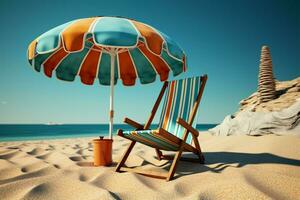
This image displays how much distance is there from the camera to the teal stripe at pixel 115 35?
2.23 meters

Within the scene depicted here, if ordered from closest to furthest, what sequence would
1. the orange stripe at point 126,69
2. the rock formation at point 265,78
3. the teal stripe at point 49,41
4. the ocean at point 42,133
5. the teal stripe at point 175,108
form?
the teal stripe at point 49,41 → the teal stripe at point 175,108 → the orange stripe at point 126,69 → the rock formation at point 265,78 → the ocean at point 42,133

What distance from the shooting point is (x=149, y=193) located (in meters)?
1.88

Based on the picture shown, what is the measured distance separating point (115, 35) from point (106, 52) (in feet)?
4.67

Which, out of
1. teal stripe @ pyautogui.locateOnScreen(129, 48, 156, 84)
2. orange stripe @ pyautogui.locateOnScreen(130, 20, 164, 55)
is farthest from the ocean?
orange stripe @ pyautogui.locateOnScreen(130, 20, 164, 55)

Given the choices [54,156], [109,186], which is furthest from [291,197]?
[54,156]

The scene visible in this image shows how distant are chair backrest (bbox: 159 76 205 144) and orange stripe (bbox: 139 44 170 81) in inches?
18.2

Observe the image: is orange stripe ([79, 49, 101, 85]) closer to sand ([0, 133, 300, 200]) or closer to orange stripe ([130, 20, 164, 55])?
sand ([0, 133, 300, 200])

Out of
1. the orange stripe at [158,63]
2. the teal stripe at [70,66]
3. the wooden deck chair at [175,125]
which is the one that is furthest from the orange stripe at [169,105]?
the teal stripe at [70,66]

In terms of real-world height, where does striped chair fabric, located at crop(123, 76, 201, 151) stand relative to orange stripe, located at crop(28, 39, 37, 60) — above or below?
below

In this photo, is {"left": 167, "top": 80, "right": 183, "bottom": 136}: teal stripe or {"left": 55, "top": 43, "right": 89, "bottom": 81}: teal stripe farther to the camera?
{"left": 55, "top": 43, "right": 89, "bottom": 81}: teal stripe

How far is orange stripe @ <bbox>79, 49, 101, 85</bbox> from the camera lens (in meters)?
4.15

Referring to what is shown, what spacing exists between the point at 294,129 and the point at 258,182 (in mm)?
3185

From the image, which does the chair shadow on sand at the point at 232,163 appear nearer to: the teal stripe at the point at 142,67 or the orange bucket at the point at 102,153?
the orange bucket at the point at 102,153

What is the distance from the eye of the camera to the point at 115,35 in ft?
7.38
